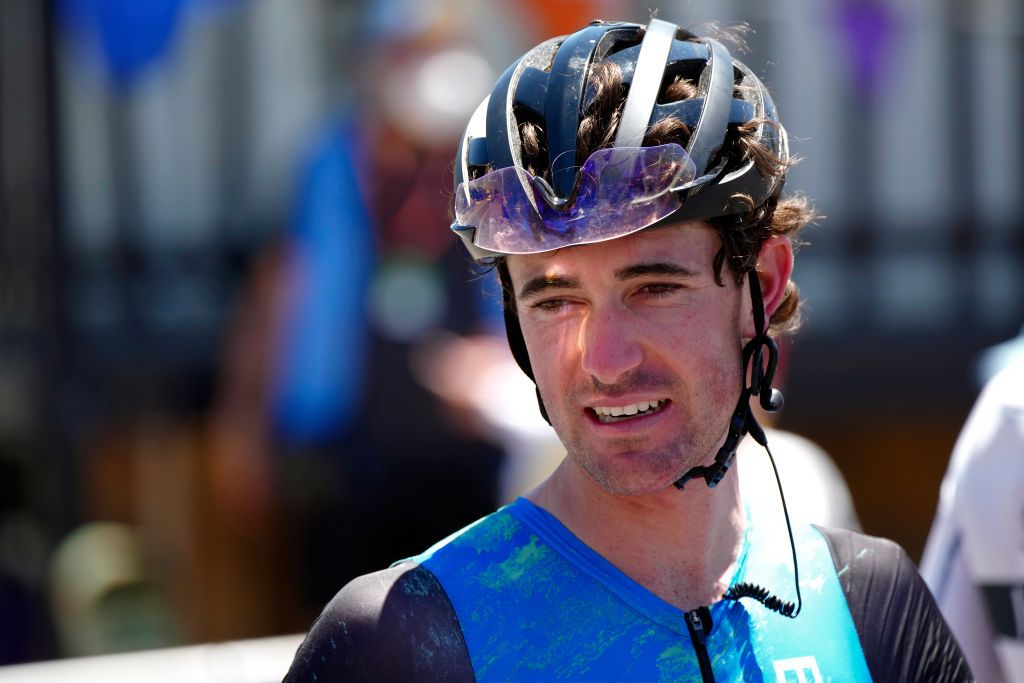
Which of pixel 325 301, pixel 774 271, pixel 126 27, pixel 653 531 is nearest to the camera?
pixel 653 531

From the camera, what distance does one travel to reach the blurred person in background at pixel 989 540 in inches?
101

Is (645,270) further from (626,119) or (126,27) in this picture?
(126,27)

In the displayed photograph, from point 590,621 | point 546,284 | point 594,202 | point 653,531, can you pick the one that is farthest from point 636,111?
point 590,621

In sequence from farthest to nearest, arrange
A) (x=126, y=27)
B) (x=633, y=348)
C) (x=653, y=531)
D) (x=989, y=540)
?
(x=126, y=27)
(x=989, y=540)
(x=653, y=531)
(x=633, y=348)

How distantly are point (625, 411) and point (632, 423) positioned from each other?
0.06ft

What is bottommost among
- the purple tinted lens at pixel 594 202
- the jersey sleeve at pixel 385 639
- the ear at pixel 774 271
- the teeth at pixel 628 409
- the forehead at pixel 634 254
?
the jersey sleeve at pixel 385 639

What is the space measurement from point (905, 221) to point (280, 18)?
3054mm

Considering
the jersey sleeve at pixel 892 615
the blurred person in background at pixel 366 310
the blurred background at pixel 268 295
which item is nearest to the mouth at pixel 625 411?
the jersey sleeve at pixel 892 615

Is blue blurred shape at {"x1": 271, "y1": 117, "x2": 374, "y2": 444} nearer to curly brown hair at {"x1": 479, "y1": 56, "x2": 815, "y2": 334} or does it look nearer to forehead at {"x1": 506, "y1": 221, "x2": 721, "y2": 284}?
curly brown hair at {"x1": 479, "y1": 56, "x2": 815, "y2": 334}

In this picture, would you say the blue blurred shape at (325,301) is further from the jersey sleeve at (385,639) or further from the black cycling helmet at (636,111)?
the jersey sleeve at (385,639)

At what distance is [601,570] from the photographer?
1.98 meters

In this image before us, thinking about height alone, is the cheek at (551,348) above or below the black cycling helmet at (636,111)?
below

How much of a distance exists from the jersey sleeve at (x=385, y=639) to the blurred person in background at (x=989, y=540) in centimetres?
120

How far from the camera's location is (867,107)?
6.52m
